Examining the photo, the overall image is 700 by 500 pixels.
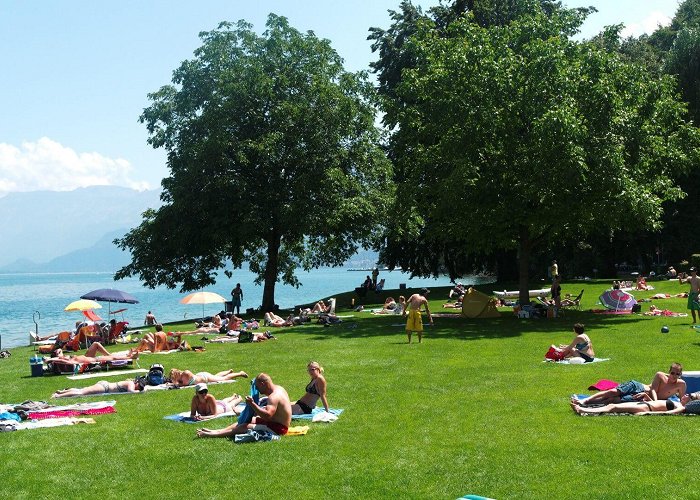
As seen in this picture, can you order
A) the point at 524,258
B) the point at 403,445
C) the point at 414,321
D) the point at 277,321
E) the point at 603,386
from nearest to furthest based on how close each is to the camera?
1. the point at 403,445
2. the point at 603,386
3. the point at 414,321
4. the point at 524,258
5. the point at 277,321

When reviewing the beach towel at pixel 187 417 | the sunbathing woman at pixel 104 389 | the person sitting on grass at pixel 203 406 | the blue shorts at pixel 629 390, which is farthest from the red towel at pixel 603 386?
the sunbathing woman at pixel 104 389

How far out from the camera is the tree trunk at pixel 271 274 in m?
45.2

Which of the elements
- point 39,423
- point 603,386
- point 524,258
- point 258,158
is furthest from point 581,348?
point 258,158

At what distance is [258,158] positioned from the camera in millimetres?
43750

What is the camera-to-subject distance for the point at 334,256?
49.7 metres

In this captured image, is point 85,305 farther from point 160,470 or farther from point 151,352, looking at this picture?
point 160,470

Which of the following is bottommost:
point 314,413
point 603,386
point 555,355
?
point 314,413

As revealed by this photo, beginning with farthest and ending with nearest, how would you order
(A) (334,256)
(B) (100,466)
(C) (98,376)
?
(A) (334,256) → (C) (98,376) → (B) (100,466)

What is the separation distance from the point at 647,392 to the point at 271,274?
3390cm

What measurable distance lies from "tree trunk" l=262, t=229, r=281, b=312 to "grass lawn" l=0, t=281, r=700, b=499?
24.2 meters

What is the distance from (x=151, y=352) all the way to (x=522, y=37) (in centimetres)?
2044

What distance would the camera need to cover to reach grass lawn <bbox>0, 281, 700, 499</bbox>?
988 centimetres

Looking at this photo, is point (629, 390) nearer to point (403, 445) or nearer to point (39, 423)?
point (403, 445)

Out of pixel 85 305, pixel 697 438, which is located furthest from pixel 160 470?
pixel 85 305
